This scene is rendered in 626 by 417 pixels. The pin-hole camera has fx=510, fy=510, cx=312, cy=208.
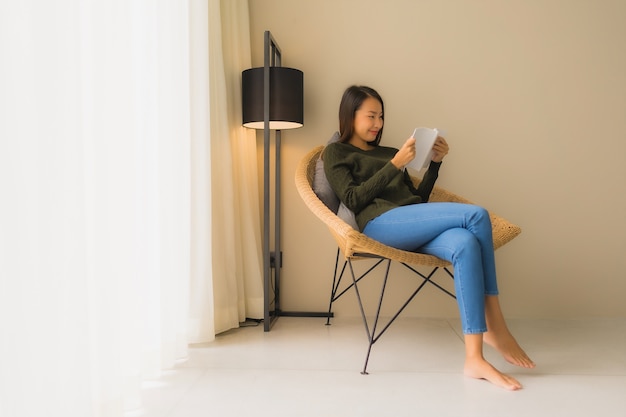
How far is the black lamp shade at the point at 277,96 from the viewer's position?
2469mm

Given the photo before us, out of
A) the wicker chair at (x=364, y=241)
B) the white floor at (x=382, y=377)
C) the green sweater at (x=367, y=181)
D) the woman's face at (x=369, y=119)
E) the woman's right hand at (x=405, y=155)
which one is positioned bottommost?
the white floor at (x=382, y=377)

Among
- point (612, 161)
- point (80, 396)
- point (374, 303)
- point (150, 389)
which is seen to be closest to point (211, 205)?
point (150, 389)

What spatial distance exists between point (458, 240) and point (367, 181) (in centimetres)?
46

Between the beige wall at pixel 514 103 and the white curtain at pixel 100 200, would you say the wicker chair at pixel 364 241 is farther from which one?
the white curtain at pixel 100 200

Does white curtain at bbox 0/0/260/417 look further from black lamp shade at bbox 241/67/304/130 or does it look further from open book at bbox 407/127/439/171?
open book at bbox 407/127/439/171

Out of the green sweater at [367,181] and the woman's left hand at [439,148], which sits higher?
the woman's left hand at [439,148]

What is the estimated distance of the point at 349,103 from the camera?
2.37m

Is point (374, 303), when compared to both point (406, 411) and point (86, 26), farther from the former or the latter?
point (86, 26)

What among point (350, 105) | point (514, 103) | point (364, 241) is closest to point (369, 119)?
point (350, 105)

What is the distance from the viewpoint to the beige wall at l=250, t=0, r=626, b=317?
Answer: 108 inches

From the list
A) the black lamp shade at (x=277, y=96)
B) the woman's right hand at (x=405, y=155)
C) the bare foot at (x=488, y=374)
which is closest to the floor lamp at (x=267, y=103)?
the black lamp shade at (x=277, y=96)

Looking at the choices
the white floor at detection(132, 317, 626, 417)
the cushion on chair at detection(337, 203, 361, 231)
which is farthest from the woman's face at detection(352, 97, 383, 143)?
the white floor at detection(132, 317, 626, 417)

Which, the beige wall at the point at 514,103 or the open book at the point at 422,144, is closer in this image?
the open book at the point at 422,144

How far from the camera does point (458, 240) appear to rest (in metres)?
1.86
